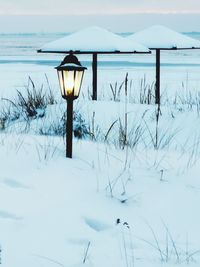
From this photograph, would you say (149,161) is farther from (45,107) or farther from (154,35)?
(154,35)

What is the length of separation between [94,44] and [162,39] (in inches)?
84.2

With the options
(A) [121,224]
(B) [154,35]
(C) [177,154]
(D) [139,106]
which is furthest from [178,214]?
(B) [154,35]

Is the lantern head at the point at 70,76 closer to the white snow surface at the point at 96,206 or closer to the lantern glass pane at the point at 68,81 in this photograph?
the lantern glass pane at the point at 68,81

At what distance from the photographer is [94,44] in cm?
971

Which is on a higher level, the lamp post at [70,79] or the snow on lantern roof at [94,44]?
the snow on lantern roof at [94,44]

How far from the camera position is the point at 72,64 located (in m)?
4.66

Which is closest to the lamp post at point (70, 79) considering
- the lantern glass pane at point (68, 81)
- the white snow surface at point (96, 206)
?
the lantern glass pane at point (68, 81)

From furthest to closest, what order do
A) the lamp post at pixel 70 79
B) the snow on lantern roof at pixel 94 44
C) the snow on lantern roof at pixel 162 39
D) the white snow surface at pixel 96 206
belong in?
1. the snow on lantern roof at pixel 162 39
2. the snow on lantern roof at pixel 94 44
3. the lamp post at pixel 70 79
4. the white snow surface at pixel 96 206

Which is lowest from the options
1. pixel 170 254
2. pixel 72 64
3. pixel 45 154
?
pixel 170 254

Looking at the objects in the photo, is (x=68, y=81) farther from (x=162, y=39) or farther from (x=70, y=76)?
(x=162, y=39)

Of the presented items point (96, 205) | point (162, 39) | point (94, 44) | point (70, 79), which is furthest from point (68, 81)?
point (162, 39)

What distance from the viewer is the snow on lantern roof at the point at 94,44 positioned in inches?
378

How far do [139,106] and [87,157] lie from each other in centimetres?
475

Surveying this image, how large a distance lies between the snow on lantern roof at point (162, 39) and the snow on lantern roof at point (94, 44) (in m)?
1.30
